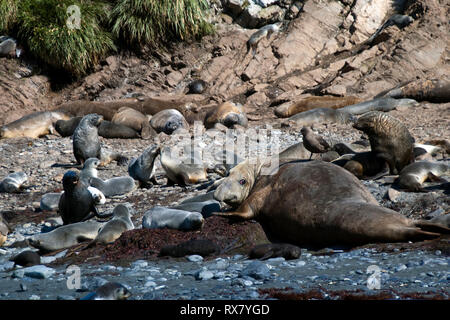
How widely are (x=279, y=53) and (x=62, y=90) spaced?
19.1 ft

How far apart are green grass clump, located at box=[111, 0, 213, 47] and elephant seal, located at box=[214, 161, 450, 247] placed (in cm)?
1122

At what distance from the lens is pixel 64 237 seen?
6102mm

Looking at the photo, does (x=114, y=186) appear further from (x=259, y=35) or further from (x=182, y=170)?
(x=259, y=35)

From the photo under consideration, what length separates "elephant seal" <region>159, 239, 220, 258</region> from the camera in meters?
5.07

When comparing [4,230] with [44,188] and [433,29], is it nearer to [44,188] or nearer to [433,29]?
[44,188]

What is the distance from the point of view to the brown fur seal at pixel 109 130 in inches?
505

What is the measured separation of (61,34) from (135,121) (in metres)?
4.35

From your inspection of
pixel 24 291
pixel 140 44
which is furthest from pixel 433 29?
pixel 24 291

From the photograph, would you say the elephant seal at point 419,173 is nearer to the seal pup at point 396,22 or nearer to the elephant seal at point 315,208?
the elephant seal at point 315,208

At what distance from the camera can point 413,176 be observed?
6.56 m

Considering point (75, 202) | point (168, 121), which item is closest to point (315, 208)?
point (75, 202)

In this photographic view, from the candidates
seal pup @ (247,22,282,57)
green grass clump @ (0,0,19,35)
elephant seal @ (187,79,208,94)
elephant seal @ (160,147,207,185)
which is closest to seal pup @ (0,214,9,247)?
elephant seal @ (160,147,207,185)

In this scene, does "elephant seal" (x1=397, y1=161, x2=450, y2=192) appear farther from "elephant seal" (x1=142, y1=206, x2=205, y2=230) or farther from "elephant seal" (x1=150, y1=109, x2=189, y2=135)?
"elephant seal" (x1=150, y1=109, x2=189, y2=135)

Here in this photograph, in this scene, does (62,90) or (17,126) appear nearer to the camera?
(17,126)
